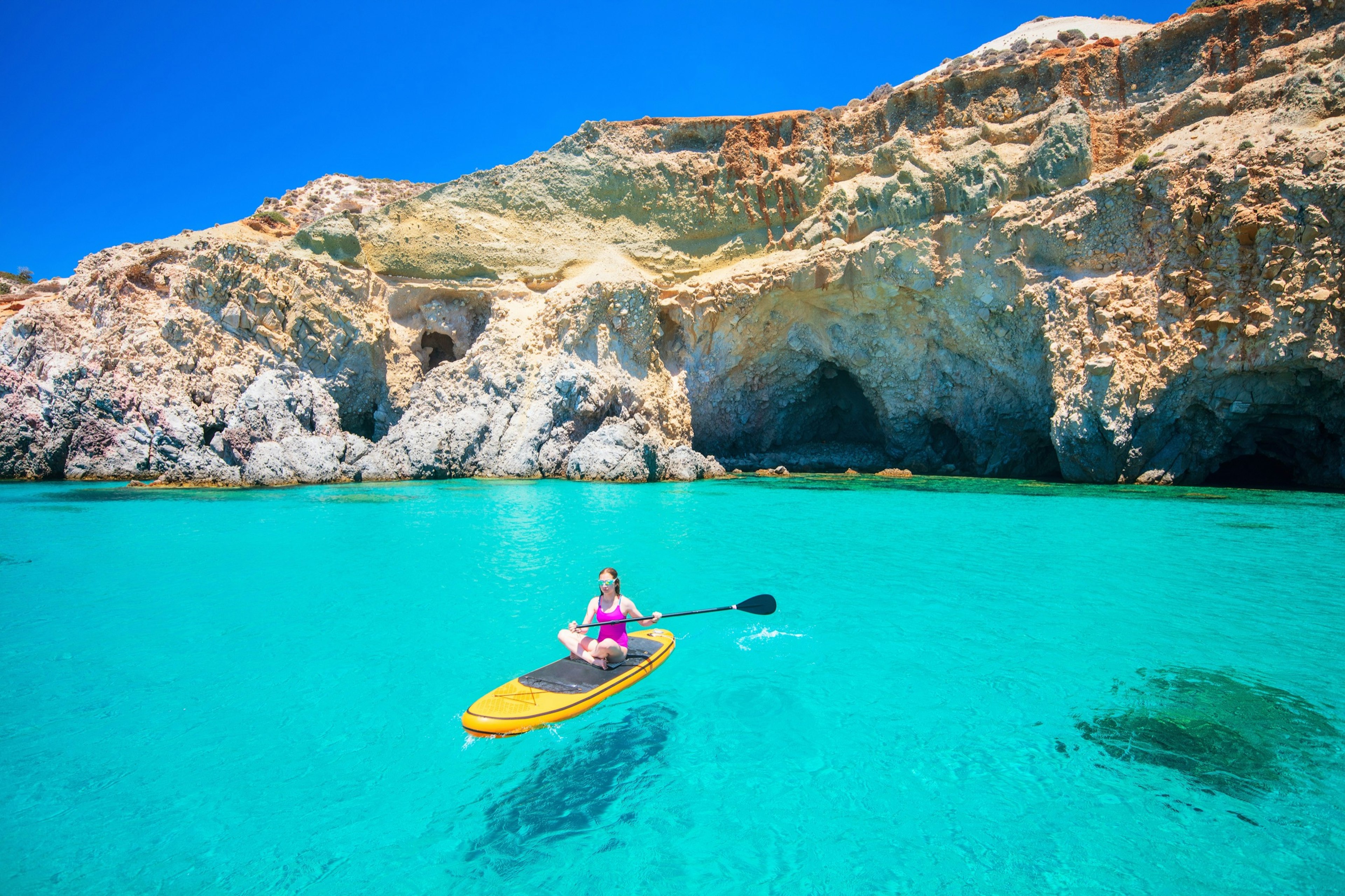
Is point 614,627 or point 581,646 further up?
point 614,627

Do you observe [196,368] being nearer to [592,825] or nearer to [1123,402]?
[592,825]

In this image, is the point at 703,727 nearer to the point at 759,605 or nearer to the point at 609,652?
A: the point at 609,652

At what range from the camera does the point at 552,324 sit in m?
28.5

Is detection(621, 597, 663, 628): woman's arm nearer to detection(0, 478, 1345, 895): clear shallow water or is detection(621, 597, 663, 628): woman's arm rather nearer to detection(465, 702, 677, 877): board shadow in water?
detection(0, 478, 1345, 895): clear shallow water

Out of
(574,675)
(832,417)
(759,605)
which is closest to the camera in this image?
(574,675)

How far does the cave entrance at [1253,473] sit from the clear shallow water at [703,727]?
12.4m

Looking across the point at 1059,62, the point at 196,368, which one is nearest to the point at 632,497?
the point at 196,368

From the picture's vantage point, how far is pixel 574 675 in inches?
259

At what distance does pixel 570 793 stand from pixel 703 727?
1.41 meters

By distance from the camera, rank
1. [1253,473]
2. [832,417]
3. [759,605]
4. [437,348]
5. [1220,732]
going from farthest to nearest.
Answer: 1. [832,417]
2. [437,348]
3. [1253,473]
4. [759,605]
5. [1220,732]

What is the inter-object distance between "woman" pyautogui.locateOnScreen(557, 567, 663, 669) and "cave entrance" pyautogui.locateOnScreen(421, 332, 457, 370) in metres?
27.1

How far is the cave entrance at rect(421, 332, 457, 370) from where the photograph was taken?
32.6 m

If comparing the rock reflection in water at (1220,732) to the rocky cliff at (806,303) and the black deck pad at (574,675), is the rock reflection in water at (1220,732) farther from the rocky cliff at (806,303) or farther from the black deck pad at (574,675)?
the rocky cliff at (806,303)

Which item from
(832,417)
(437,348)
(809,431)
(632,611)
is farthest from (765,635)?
(437,348)
